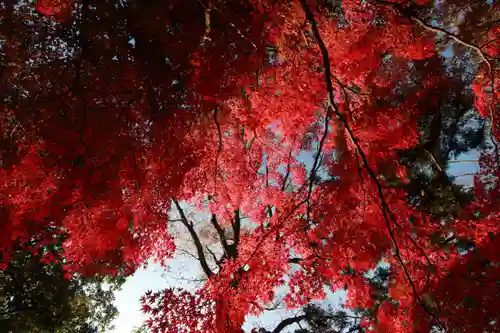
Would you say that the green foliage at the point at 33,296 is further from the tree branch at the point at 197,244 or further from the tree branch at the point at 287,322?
the tree branch at the point at 287,322

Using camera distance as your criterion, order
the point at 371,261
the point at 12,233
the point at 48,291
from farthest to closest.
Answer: the point at 48,291 < the point at 371,261 < the point at 12,233

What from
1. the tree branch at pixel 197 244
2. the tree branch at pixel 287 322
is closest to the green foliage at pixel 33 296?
the tree branch at pixel 197 244

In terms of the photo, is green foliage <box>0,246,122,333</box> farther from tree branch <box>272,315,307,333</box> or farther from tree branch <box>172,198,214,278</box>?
tree branch <box>272,315,307,333</box>

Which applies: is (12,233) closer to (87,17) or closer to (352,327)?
(87,17)

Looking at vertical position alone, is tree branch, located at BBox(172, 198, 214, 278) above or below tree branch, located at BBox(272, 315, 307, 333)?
above

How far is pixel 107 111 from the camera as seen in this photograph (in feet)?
23.4

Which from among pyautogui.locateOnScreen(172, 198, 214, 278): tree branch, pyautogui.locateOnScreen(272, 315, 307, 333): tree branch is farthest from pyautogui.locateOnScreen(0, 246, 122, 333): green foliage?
pyautogui.locateOnScreen(272, 315, 307, 333): tree branch

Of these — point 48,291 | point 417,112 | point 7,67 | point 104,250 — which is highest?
point 417,112

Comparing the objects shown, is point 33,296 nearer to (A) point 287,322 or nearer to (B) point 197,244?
(B) point 197,244

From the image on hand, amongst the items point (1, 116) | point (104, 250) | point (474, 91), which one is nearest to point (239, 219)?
point (104, 250)

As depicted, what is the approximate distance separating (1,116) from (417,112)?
11.2m

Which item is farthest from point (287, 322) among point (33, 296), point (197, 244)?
point (33, 296)

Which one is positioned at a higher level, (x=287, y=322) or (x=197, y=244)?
(x=197, y=244)

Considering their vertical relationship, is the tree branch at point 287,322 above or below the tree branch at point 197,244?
below
